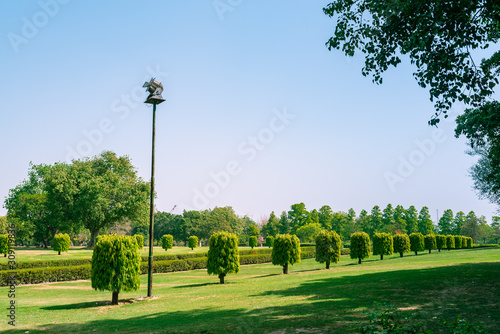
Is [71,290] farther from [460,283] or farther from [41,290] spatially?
[460,283]

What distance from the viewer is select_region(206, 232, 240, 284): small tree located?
64.2 feet

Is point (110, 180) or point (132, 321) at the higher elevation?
point (110, 180)

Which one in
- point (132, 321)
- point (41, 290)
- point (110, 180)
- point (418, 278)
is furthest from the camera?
point (110, 180)

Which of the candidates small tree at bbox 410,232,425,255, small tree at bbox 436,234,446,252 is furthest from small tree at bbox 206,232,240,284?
small tree at bbox 436,234,446,252

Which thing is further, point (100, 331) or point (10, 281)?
point (10, 281)

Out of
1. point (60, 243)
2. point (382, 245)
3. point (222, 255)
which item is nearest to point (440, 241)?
point (382, 245)

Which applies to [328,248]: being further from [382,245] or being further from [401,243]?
[401,243]

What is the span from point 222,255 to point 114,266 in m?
7.10

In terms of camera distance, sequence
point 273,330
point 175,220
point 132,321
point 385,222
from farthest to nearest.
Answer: point 175,220
point 385,222
point 132,321
point 273,330

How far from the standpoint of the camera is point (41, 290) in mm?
19078

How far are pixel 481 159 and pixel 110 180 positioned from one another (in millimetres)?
46148

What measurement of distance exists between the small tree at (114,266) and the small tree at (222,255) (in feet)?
20.5

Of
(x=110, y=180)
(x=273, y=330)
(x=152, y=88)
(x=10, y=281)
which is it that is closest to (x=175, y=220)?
(x=110, y=180)

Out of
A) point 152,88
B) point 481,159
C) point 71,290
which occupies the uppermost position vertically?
point 152,88
